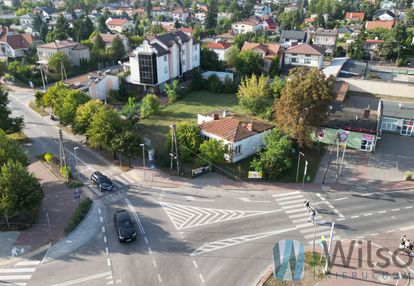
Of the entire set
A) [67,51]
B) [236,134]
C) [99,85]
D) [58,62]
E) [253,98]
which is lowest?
[236,134]

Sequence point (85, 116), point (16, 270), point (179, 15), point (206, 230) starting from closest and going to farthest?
1. point (16, 270)
2. point (206, 230)
3. point (85, 116)
4. point (179, 15)

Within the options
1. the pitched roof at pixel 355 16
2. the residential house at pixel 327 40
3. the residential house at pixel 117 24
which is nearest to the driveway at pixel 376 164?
the residential house at pixel 327 40

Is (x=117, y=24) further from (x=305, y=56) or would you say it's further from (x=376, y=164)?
(x=376, y=164)

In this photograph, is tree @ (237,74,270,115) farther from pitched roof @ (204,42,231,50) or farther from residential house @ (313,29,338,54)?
residential house @ (313,29,338,54)

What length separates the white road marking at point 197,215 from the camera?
111 feet

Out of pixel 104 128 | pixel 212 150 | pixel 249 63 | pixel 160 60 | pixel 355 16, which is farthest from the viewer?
pixel 355 16

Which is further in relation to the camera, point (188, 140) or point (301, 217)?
point (188, 140)

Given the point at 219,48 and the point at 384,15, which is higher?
the point at 384,15

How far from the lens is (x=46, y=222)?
110ft

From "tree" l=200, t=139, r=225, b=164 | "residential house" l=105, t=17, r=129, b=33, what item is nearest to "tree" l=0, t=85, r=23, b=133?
"tree" l=200, t=139, r=225, b=164

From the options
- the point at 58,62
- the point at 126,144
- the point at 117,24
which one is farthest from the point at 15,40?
the point at 126,144

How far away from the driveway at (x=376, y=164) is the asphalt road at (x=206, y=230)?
2831mm

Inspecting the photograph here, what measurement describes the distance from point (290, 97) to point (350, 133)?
11257 mm

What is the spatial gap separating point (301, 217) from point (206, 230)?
937 cm
